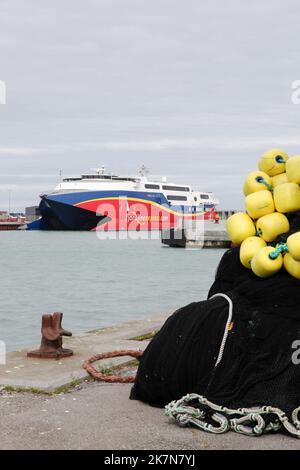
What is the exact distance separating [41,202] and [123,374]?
315ft

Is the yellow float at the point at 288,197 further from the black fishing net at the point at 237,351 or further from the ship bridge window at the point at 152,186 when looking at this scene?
the ship bridge window at the point at 152,186

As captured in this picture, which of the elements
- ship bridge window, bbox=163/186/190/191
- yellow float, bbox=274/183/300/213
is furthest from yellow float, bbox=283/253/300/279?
ship bridge window, bbox=163/186/190/191

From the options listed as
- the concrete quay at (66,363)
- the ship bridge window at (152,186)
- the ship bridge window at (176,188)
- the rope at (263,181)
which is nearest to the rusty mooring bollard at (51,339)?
the concrete quay at (66,363)

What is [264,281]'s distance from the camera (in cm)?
544

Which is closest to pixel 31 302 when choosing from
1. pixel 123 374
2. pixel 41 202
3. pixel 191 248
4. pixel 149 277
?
pixel 149 277

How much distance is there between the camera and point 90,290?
2947 centimetres

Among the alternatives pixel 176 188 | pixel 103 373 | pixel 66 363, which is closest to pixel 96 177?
pixel 176 188

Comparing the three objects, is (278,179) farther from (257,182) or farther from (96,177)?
(96,177)

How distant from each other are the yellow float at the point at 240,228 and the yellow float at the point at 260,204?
7cm

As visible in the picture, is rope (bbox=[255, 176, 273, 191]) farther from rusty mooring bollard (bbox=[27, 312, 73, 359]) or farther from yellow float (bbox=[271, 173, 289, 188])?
rusty mooring bollard (bbox=[27, 312, 73, 359])

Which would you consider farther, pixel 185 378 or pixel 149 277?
pixel 149 277

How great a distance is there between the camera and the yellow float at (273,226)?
5523 mm
